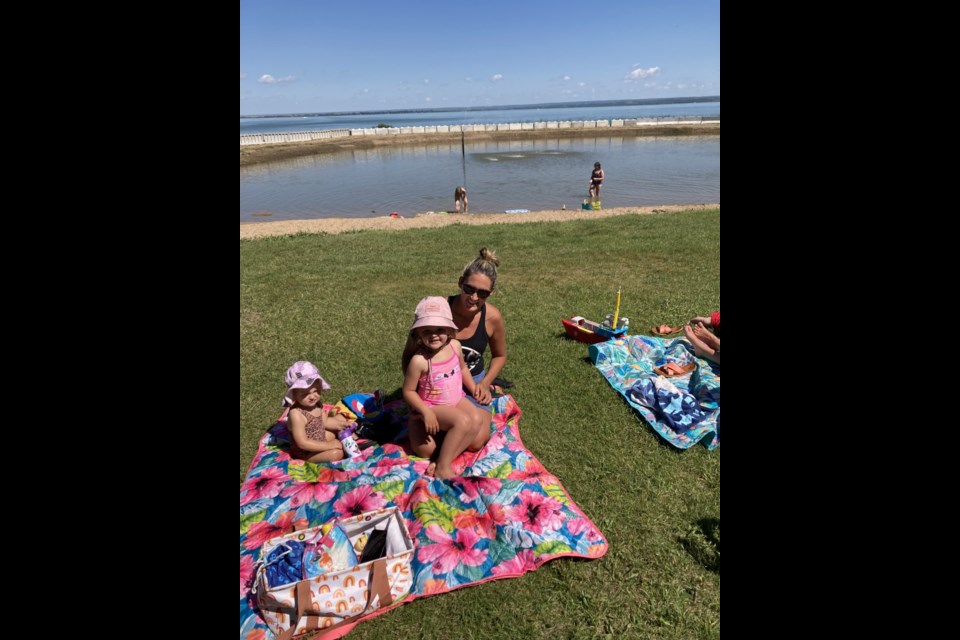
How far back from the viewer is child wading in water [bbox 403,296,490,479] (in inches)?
154

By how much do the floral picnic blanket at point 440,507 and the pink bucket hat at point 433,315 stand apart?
1.03 metres

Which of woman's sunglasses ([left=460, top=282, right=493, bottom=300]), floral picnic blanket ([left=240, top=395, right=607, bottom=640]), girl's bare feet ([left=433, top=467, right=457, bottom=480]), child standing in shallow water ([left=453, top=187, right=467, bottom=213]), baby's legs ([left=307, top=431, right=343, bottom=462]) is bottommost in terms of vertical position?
floral picnic blanket ([left=240, top=395, right=607, bottom=640])

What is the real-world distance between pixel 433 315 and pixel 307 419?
1.27 m

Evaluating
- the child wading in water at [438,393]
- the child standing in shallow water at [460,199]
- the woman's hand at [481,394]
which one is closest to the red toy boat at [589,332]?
the woman's hand at [481,394]

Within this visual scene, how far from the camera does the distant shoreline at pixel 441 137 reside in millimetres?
49156

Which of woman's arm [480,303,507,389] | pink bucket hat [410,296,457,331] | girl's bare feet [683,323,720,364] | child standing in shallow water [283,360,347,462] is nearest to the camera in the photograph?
pink bucket hat [410,296,457,331]

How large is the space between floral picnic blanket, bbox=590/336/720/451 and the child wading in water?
1493 mm

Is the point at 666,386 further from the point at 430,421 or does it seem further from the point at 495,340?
the point at 430,421

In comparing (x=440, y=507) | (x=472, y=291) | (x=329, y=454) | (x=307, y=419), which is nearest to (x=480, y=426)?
(x=440, y=507)

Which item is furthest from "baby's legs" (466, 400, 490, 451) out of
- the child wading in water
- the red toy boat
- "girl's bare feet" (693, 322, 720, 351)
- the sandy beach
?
the sandy beach

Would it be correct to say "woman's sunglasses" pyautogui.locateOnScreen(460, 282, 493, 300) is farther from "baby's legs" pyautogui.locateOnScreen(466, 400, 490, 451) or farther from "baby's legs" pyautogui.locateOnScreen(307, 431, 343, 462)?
"baby's legs" pyautogui.locateOnScreen(307, 431, 343, 462)

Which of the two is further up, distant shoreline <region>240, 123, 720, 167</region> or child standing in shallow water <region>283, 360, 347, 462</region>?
distant shoreline <region>240, 123, 720, 167</region>
